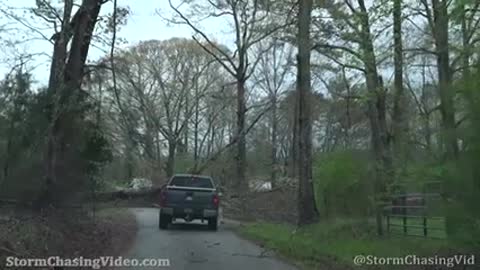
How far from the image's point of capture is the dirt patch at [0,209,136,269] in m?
11.6

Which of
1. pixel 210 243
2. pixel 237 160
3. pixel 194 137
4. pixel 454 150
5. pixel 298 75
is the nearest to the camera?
pixel 454 150

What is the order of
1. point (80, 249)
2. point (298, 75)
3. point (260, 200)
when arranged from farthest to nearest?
1. point (260, 200)
2. point (298, 75)
3. point (80, 249)

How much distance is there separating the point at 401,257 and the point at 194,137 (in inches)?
2384

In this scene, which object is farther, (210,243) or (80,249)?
(210,243)

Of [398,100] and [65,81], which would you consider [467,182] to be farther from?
[398,100]

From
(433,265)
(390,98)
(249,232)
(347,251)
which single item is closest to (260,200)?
(390,98)

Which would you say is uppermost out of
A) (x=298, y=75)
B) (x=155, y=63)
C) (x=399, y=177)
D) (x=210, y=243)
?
(x=155, y=63)

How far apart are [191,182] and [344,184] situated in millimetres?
7545

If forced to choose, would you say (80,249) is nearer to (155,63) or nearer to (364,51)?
(364,51)

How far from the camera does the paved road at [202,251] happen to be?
527 inches

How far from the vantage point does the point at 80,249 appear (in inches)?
559
